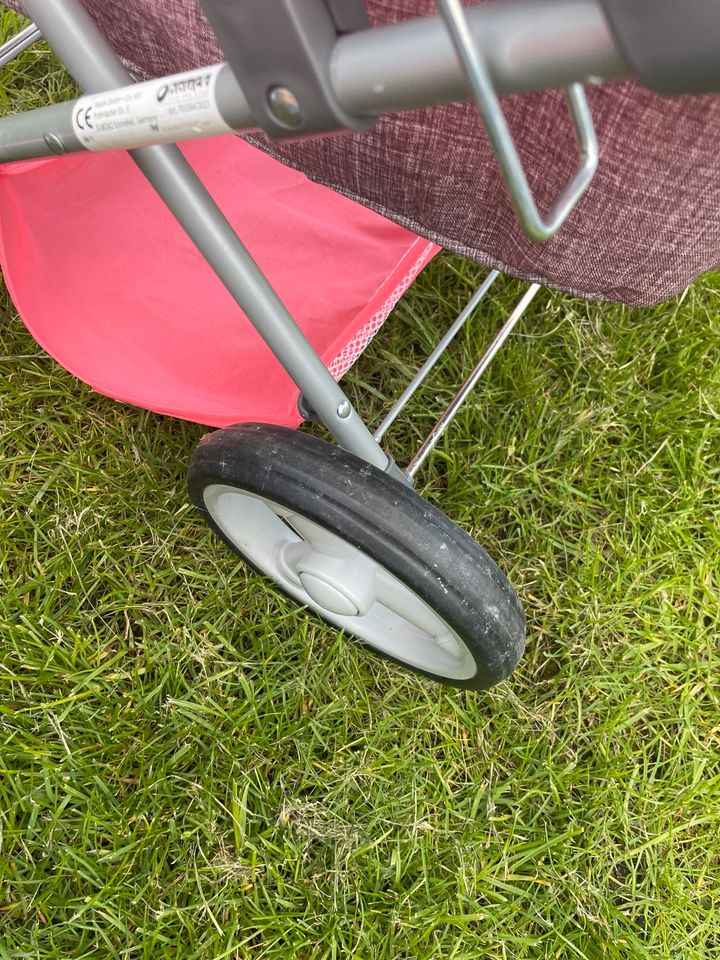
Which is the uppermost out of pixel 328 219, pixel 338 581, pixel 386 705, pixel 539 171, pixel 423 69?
pixel 423 69

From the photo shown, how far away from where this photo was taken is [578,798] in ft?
3.11

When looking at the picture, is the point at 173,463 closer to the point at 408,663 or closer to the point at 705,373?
the point at 408,663

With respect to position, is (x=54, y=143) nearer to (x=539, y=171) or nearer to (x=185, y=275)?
(x=539, y=171)

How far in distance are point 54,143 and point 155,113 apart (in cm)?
17

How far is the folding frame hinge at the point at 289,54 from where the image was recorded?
34cm

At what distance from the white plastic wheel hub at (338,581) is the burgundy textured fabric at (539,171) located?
0.26 m

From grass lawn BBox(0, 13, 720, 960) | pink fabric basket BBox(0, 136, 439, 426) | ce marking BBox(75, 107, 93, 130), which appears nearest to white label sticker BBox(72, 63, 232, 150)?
ce marking BBox(75, 107, 93, 130)

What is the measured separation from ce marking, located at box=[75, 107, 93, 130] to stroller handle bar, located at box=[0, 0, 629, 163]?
0.04 meters

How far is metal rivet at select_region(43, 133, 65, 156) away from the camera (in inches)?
21.7

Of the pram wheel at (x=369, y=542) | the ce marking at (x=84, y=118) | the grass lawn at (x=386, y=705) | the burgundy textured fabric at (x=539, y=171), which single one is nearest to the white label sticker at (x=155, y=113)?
the ce marking at (x=84, y=118)

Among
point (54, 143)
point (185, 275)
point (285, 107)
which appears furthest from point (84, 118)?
point (185, 275)

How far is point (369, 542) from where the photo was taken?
2.06 feet

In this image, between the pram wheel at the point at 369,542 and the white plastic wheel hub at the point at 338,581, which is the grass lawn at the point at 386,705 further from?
the pram wheel at the point at 369,542

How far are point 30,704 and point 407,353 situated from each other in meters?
0.66
